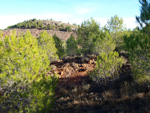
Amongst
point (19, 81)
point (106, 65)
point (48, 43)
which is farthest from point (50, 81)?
point (48, 43)

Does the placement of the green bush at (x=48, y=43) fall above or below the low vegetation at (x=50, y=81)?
above

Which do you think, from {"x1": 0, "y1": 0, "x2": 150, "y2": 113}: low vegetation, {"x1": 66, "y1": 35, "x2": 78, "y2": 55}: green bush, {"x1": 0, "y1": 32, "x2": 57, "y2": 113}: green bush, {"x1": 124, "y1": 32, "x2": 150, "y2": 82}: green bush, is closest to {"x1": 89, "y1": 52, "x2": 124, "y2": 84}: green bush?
{"x1": 0, "y1": 0, "x2": 150, "y2": 113}: low vegetation

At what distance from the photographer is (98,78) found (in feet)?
32.6

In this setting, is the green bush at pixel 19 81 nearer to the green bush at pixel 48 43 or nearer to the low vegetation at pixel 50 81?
the low vegetation at pixel 50 81

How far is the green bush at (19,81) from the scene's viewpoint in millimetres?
5664

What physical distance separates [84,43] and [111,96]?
18880 millimetres

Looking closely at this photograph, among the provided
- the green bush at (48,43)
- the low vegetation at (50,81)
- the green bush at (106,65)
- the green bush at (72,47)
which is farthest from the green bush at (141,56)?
the green bush at (72,47)

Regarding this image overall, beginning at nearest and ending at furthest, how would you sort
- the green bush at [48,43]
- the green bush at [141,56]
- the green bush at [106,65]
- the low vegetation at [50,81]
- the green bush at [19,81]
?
the green bush at [19,81] < the low vegetation at [50,81] < the green bush at [141,56] < the green bush at [106,65] < the green bush at [48,43]

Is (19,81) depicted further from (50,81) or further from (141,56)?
(141,56)

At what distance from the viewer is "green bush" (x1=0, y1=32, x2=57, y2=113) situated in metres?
5.66

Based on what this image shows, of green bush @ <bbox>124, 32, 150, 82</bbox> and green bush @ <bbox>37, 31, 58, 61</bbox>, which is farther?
green bush @ <bbox>37, 31, 58, 61</bbox>

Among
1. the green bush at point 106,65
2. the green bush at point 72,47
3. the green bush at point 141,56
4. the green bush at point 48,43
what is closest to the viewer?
the green bush at point 141,56

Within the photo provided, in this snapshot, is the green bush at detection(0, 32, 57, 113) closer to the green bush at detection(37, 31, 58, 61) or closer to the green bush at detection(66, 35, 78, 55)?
the green bush at detection(37, 31, 58, 61)

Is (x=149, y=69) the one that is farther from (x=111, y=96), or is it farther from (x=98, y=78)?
(x=98, y=78)
